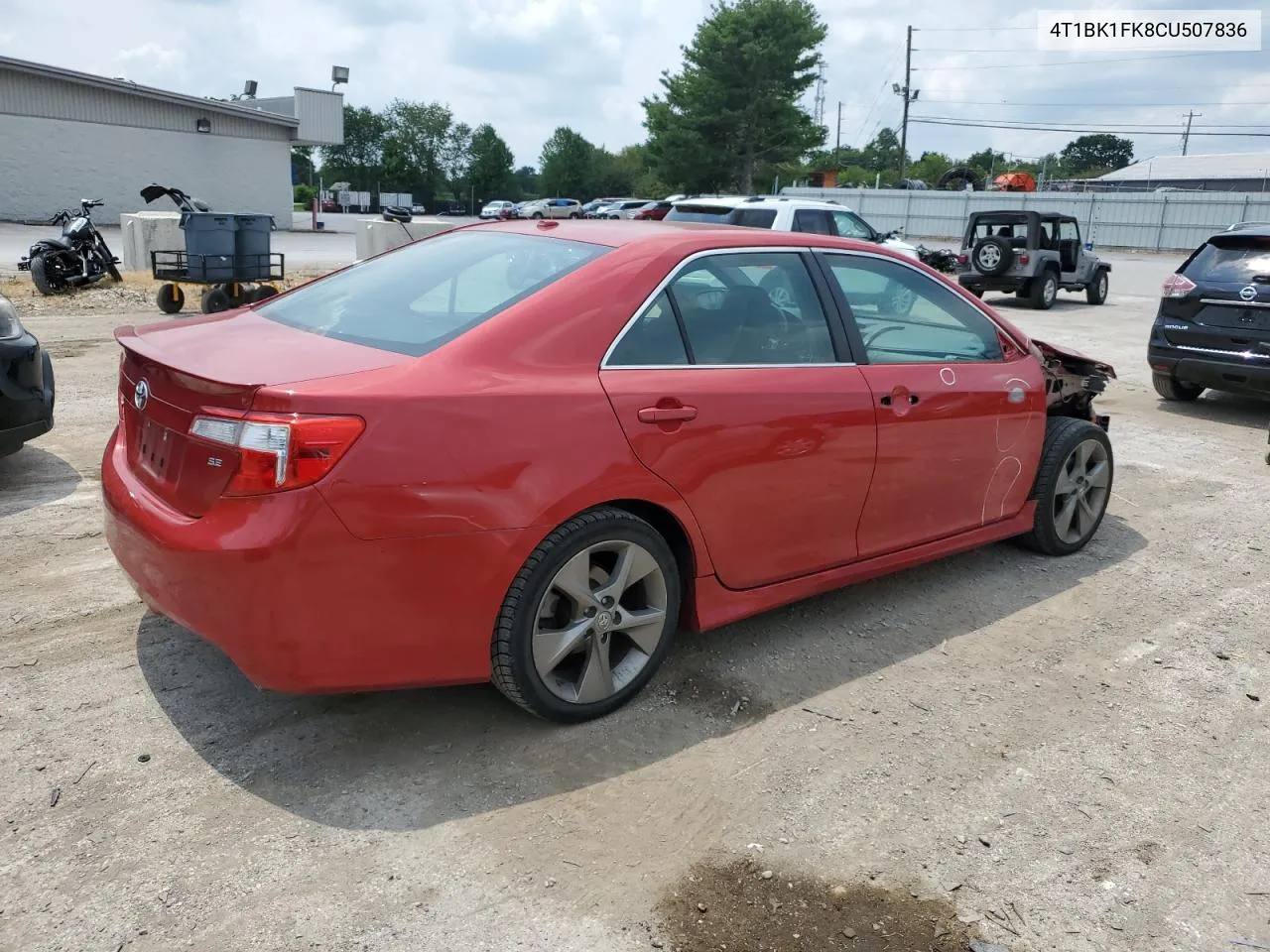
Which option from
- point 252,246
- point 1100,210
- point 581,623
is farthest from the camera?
point 1100,210

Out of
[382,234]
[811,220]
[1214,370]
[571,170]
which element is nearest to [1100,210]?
[382,234]

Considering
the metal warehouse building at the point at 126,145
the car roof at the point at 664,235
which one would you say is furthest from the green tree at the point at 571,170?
the car roof at the point at 664,235

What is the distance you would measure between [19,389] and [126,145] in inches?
1393

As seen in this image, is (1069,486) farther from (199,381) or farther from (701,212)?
(701,212)

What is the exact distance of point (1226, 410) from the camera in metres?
9.40

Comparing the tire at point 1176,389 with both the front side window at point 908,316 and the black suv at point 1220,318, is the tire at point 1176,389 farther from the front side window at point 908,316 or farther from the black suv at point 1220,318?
the front side window at point 908,316

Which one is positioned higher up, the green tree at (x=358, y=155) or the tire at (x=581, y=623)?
the green tree at (x=358, y=155)

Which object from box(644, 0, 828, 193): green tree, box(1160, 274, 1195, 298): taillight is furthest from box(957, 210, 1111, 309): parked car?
box(644, 0, 828, 193): green tree

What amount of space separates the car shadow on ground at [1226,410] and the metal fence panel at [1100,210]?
29.1 meters

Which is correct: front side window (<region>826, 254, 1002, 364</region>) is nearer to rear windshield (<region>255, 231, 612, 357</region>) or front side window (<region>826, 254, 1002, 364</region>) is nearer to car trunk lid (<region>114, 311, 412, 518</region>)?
rear windshield (<region>255, 231, 612, 357</region>)

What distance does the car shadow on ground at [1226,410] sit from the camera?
890cm

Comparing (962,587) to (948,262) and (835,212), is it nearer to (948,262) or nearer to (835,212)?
(835,212)

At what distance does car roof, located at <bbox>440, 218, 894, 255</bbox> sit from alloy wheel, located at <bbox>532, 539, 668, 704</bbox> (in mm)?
1114

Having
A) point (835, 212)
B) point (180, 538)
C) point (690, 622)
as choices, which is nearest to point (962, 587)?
point (690, 622)
